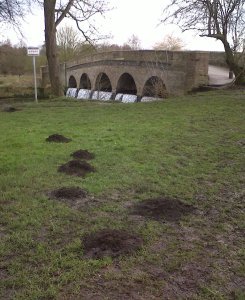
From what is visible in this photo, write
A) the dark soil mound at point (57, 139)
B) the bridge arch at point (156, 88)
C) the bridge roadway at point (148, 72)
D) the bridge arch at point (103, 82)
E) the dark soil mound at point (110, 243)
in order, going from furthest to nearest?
the bridge arch at point (103, 82), the bridge arch at point (156, 88), the bridge roadway at point (148, 72), the dark soil mound at point (57, 139), the dark soil mound at point (110, 243)

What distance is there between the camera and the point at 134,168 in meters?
6.22

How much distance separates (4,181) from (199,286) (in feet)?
10.9

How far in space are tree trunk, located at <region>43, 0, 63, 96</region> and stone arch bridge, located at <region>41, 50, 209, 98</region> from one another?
17.3 feet

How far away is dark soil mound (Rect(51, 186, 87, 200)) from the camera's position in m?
4.96

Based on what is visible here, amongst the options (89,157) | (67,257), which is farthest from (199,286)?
(89,157)

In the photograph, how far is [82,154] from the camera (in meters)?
6.99

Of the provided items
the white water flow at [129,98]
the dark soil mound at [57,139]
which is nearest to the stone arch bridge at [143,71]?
the white water flow at [129,98]

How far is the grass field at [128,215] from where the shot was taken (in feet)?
10.2

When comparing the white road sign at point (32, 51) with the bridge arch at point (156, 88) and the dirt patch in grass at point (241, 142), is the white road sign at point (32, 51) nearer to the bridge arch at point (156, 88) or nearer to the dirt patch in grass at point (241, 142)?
the bridge arch at point (156, 88)

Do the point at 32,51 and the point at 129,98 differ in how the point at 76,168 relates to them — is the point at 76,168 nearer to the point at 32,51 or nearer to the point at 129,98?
the point at 32,51

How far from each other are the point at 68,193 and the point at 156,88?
17.2 meters

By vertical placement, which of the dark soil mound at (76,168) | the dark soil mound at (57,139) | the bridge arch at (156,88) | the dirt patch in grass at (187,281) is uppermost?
the bridge arch at (156,88)

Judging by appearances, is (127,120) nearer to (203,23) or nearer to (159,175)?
(159,175)

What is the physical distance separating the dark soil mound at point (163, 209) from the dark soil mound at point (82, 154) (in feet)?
7.64
